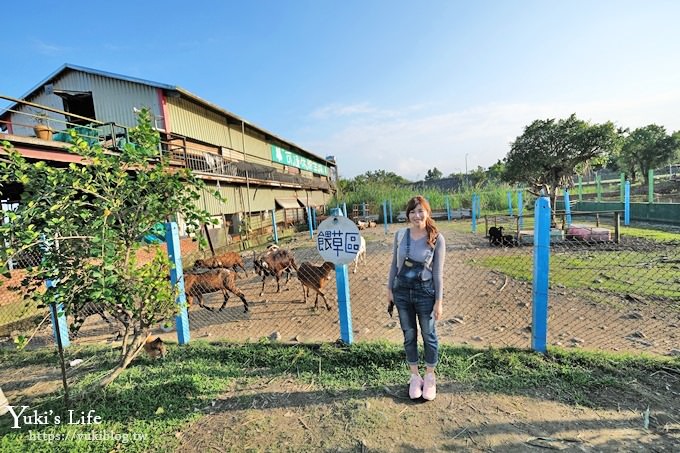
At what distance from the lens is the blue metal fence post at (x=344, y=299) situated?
3494mm

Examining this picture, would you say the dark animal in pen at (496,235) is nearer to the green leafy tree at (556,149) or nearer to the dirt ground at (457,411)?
the green leafy tree at (556,149)

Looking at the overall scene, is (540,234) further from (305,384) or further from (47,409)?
(47,409)

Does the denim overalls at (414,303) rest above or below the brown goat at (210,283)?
above

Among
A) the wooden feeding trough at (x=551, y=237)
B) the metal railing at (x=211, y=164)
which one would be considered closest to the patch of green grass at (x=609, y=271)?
the wooden feeding trough at (x=551, y=237)

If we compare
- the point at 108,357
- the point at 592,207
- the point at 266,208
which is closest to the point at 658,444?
the point at 108,357

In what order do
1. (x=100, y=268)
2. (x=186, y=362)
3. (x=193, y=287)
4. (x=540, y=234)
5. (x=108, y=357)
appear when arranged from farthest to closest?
(x=193, y=287) → (x=108, y=357) → (x=186, y=362) → (x=540, y=234) → (x=100, y=268)

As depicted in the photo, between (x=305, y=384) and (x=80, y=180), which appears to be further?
(x=305, y=384)

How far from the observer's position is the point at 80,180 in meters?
2.37

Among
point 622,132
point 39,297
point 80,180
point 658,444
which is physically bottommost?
point 658,444

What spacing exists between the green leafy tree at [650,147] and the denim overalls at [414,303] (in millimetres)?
36217

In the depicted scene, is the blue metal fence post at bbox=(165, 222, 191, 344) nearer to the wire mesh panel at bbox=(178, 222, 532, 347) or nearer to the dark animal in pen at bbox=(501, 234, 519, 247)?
the wire mesh panel at bbox=(178, 222, 532, 347)

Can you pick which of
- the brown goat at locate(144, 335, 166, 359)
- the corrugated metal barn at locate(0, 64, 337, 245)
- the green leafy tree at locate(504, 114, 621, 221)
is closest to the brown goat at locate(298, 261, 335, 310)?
the brown goat at locate(144, 335, 166, 359)

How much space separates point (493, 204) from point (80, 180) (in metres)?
27.2

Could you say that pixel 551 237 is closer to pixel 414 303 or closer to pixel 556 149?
pixel 556 149
